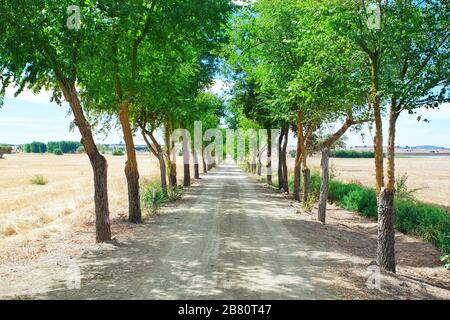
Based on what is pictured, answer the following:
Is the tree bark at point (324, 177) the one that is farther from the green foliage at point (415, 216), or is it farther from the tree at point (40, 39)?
the tree at point (40, 39)

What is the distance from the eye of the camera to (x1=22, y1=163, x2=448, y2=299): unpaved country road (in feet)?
26.6

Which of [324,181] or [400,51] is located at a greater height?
[400,51]

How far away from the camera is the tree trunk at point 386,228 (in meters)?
10.4

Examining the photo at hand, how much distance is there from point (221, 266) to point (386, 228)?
14.1ft

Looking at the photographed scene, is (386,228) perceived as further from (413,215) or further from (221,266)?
(413,215)

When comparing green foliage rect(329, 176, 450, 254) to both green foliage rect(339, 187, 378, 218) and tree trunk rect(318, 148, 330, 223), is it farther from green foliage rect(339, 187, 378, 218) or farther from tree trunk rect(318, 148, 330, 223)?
tree trunk rect(318, 148, 330, 223)

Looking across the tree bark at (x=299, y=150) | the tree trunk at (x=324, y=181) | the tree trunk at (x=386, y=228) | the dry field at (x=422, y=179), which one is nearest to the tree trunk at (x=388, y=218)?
the tree trunk at (x=386, y=228)

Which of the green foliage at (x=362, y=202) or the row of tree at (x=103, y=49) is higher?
the row of tree at (x=103, y=49)

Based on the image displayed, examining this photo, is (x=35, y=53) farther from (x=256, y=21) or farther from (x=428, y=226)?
(x=428, y=226)

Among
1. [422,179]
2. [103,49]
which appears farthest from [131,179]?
[422,179]

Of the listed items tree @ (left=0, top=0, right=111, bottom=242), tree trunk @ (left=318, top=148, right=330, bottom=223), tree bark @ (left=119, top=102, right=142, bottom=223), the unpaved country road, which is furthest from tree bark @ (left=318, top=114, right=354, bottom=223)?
tree @ (left=0, top=0, right=111, bottom=242)

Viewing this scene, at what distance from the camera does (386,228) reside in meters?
10.4

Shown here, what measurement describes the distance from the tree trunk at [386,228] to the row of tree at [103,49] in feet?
26.2
